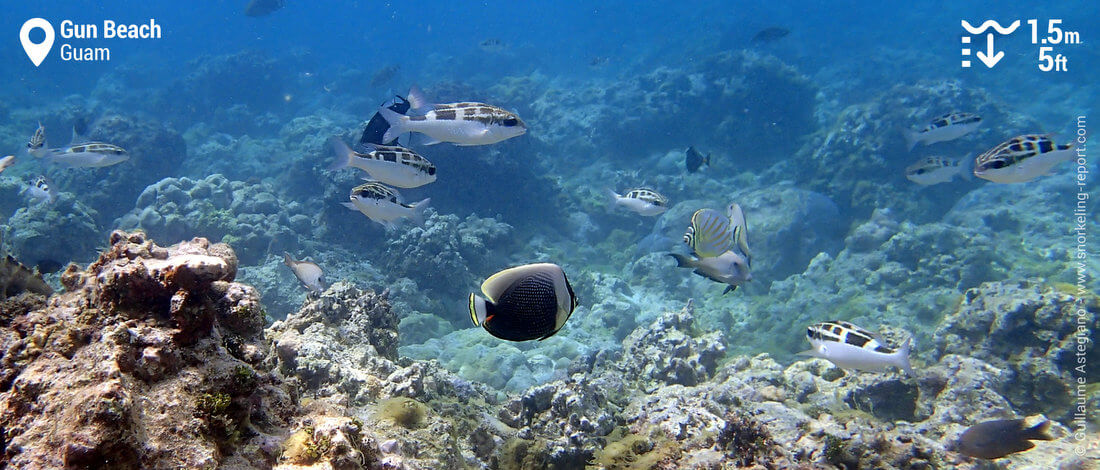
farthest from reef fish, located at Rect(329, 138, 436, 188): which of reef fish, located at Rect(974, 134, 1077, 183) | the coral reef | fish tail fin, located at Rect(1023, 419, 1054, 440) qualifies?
the coral reef

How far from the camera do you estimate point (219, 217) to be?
10.2 metres

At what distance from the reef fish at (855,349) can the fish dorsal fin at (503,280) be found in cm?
295

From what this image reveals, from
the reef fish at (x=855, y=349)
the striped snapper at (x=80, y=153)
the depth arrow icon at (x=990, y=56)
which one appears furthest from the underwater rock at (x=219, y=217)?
the depth arrow icon at (x=990, y=56)

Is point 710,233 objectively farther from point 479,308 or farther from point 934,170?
point 934,170

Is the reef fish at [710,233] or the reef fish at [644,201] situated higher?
the reef fish at [710,233]

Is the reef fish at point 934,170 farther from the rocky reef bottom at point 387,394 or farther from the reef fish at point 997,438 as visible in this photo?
the reef fish at point 997,438

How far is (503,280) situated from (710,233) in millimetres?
2565

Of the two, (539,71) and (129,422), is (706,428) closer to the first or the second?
(129,422)

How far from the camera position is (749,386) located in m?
4.77

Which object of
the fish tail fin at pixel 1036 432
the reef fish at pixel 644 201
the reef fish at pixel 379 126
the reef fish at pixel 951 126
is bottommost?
the reef fish at pixel 644 201

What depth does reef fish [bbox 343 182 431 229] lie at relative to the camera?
4.49 metres

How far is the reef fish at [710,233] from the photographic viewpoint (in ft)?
12.7

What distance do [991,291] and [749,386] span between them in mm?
3806

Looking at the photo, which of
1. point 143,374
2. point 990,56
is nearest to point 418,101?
point 143,374
